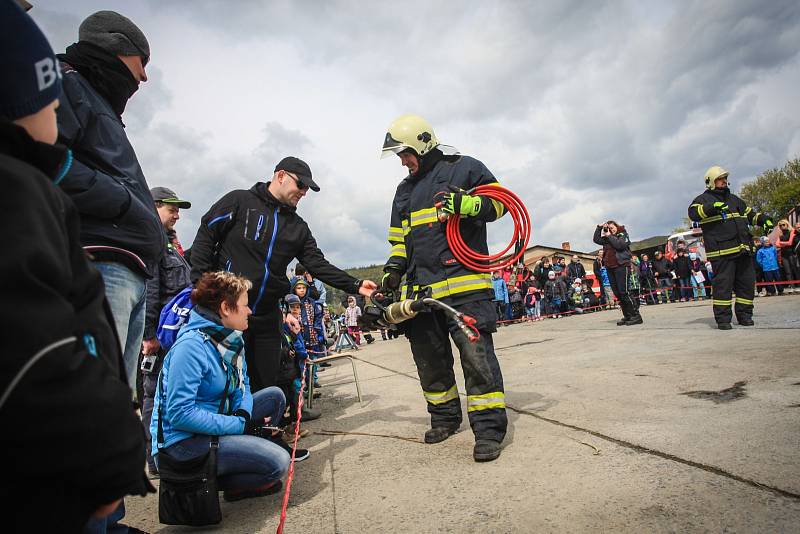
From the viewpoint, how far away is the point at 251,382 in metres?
3.41

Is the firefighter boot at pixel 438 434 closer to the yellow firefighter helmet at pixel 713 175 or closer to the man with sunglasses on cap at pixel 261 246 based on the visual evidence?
the man with sunglasses on cap at pixel 261 246

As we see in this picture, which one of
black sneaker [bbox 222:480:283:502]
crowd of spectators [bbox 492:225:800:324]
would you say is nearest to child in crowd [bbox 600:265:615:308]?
crowd of spectators [bbox 492:225:800:324]

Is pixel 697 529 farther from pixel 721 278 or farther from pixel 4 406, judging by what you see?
pixel 721 278

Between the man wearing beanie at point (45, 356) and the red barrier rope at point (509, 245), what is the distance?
7.80 feet

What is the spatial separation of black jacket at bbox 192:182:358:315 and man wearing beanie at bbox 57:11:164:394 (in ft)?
4.16

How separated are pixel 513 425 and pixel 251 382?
1934mm

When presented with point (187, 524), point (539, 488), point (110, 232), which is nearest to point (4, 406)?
point (110, 232)

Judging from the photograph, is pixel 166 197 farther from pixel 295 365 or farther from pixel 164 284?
pixel 295 365

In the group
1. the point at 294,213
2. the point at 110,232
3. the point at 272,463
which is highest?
the point at 294,213

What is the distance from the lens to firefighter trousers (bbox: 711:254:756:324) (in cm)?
594

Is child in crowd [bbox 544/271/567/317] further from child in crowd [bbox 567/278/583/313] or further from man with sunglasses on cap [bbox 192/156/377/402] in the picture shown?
man with sunglasses on cap [bbox 192/156/377/402]

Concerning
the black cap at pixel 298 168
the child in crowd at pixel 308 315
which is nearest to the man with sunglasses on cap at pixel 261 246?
the black cap at pixel 298 168

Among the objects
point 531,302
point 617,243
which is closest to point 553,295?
point 531,302

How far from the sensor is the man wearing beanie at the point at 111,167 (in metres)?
1.74
